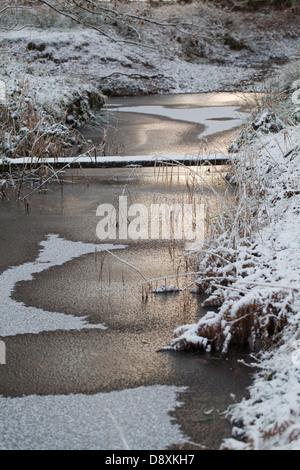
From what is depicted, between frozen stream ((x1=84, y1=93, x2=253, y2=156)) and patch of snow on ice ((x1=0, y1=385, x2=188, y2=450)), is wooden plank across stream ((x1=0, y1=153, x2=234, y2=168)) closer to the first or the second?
frozen stream ((x1=84, y1=93, x2=253, y2=156))

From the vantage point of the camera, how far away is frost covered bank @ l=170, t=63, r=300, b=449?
2064mm

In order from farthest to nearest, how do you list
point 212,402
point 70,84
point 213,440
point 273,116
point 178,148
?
point 70,84, point 178,148, point 273,116, point 212,402, point 213,440

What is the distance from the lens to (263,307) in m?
2.77

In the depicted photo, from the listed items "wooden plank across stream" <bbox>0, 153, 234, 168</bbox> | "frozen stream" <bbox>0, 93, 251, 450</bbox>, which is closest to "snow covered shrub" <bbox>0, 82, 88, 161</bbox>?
"wooden plank across stream" <bbox>0, 153, 234, 168</bbox>

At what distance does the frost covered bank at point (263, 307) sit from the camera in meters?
2.06

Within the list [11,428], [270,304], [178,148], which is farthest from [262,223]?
[178,148]

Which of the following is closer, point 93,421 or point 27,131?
point 93,421

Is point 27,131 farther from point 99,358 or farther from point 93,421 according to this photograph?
point 93,421

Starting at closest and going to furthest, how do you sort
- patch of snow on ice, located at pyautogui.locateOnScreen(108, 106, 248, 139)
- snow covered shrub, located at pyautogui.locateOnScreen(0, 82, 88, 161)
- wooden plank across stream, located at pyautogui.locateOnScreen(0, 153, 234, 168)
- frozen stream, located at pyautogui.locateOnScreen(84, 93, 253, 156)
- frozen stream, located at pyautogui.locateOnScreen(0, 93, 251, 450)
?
frozen stream, located at pyautogui.locateOnScreen(0, 93, 251, 450) → wooden plank across stream, located at pyautogui.locateOnScreen(0, 153, 234, 168) → snow covered shrub, located at pyautogui.locateOnScreen(0, 82, 88, 161) → frozen stream, located at pyautogui.locateOnScreen(84, 93, 253, 156) → patch of snow on ice, located at pyautogui.locateOnScreen(108, 106, 248, 139)

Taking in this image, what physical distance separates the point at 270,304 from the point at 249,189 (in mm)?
1418

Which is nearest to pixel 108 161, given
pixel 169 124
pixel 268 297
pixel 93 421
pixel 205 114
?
pixel 169 124

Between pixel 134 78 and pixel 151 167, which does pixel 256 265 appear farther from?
pixel 134 78

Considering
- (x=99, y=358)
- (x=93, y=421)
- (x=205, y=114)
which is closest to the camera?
(x=93, y=421)

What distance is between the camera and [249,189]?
4.04 metres
